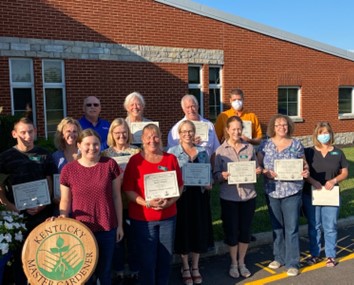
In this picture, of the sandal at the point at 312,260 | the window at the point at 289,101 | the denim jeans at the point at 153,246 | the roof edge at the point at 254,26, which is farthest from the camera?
the window at the point at 289,101

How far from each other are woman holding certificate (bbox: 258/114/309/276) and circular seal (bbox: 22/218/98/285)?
2.40 m

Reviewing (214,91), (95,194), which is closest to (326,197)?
(95,194)

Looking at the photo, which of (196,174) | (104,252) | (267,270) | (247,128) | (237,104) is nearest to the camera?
(104,252)

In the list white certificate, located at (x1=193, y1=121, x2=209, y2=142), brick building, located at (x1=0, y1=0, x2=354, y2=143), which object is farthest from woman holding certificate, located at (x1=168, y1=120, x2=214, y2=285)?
brick building, located at (x1=0, y1=0, x2=354, y2=143)

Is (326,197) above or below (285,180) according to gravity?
below

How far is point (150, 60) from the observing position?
11.8 m

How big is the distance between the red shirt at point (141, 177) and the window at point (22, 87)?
281 inches

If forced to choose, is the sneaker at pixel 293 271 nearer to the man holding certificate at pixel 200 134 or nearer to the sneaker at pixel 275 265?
the sneaker at pixel 275 265

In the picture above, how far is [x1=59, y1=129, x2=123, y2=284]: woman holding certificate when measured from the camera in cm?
353

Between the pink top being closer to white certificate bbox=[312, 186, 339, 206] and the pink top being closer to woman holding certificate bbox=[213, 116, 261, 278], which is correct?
woman holding certificate bbox=[213, 116, 261, 278]

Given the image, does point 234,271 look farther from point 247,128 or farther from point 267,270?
point 247,128

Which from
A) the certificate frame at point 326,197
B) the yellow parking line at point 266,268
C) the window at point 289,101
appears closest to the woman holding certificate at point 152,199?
the yellow parking line at point 266,268

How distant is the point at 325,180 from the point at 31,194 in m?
3.54

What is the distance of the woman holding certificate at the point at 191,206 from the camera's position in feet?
14.3
